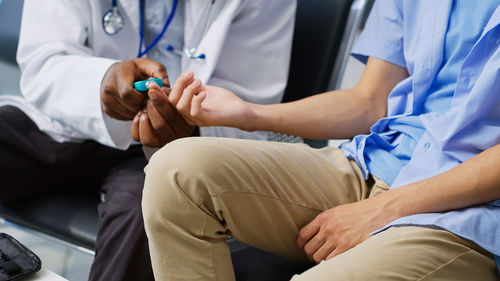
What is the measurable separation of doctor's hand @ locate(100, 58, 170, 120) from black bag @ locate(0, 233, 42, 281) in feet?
1.03

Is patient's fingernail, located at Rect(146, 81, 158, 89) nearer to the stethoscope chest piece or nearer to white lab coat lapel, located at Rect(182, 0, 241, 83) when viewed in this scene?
white lab coat lapel, located at Rect(182, 0, 241, 83)

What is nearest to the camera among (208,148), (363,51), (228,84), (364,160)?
(208,148)

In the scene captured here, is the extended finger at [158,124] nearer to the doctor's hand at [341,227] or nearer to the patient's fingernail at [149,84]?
the patient's fingernail at [149,84]

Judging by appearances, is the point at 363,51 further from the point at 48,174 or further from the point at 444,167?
the point at 48,174

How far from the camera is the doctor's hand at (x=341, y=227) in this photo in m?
0.69

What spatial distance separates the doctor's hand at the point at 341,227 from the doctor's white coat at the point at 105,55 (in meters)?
0.47

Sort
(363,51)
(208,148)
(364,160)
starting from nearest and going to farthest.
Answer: (208,148) < (364,160) < (363,51)

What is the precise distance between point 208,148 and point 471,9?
1.67 ft

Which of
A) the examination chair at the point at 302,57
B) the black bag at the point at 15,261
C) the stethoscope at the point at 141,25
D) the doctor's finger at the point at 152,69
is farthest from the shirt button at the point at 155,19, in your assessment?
the black bag at the point at 15,261

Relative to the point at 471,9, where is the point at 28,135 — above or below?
below

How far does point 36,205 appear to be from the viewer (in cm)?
102

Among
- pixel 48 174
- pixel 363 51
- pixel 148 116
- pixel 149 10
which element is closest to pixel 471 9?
pixel 363 51

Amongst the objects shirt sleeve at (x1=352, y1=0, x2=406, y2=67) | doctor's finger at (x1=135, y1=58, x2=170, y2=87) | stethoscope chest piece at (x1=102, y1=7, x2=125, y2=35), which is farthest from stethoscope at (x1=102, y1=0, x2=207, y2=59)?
shirt sleeve at (x1=352, y1=0, x2=406, y2=67)

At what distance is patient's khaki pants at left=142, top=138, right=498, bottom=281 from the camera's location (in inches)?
23.3
